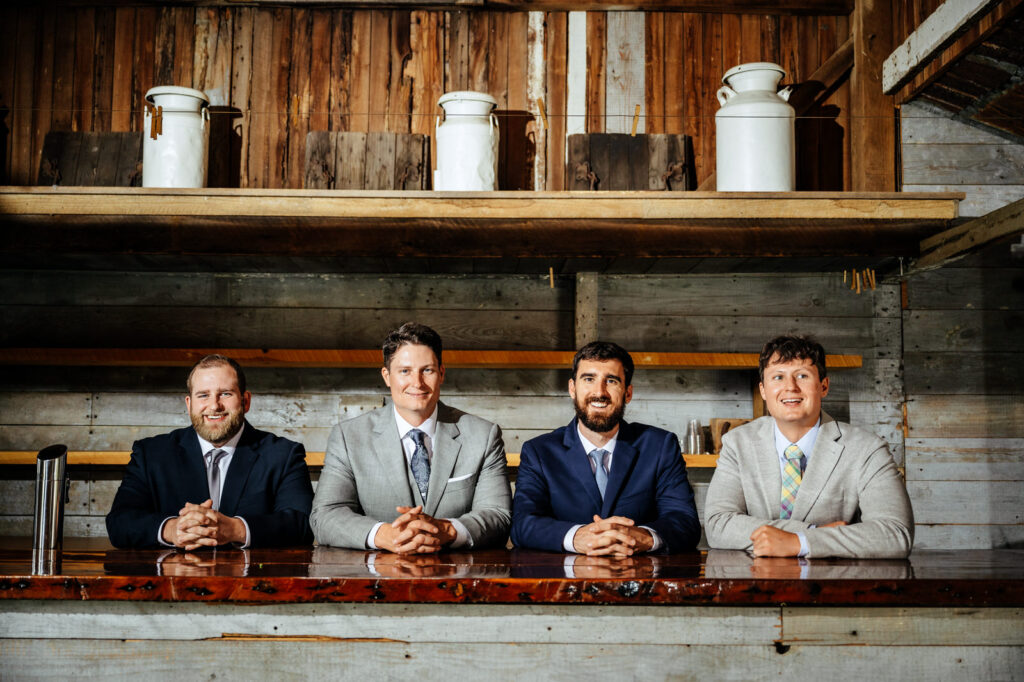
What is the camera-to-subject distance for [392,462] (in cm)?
253

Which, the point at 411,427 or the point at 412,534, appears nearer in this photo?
the point at 412,534

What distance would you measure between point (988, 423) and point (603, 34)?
2.55 metres

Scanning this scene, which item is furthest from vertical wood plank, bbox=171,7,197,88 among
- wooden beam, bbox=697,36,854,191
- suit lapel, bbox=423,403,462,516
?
wooden beam, bbox=697,36,854,191

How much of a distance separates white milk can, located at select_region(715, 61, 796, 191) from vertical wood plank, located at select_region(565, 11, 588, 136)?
72 centimetres

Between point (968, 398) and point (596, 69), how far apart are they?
2.31 meters

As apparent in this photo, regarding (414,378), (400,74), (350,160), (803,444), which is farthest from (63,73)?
(803,444)

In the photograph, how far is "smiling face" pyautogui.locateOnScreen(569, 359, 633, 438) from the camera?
8.32ft

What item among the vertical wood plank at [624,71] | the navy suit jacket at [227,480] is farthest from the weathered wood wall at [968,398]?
the navy suit jacket at [227,480]

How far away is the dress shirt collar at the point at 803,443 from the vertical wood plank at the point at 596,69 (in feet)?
6.33

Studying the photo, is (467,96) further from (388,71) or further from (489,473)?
(489,473)

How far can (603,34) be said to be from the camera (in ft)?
12.8

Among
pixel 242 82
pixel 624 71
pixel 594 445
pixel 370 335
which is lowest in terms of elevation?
pixel 594 445

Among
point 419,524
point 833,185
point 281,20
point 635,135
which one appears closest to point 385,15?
point 281,20

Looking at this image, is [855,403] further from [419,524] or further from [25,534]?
[25,534]
